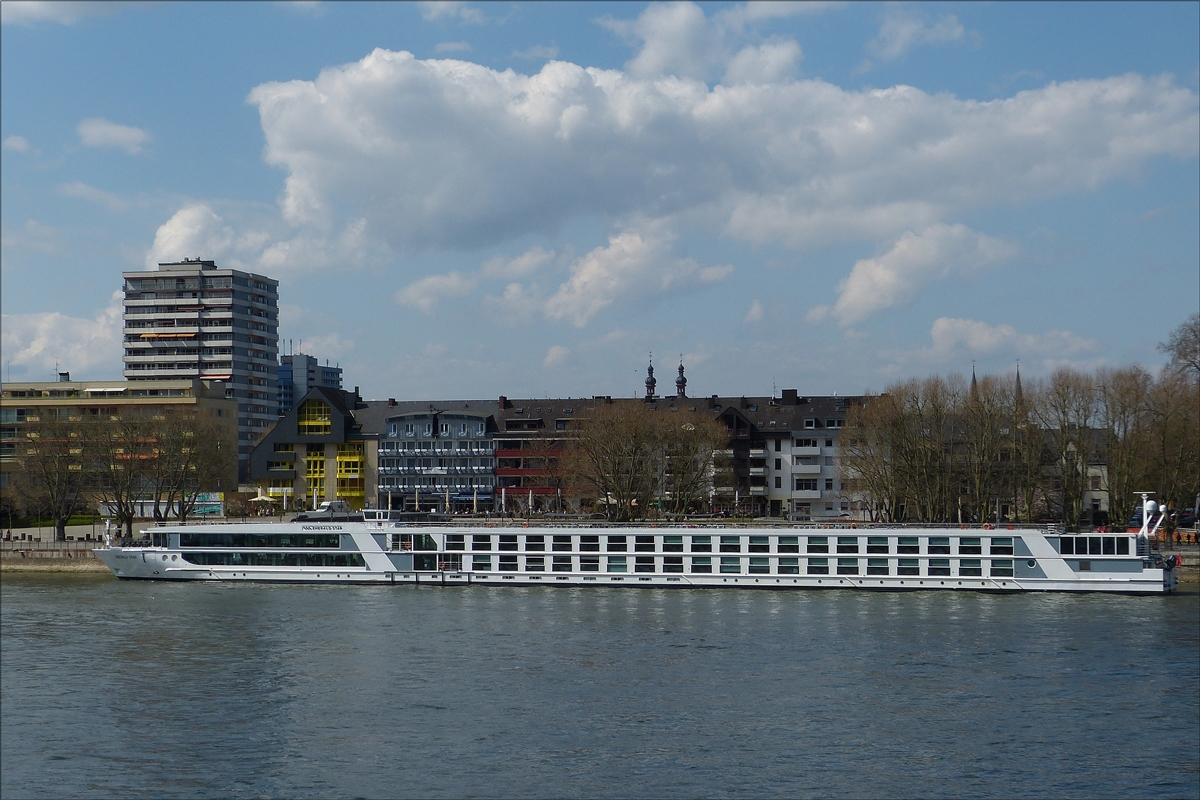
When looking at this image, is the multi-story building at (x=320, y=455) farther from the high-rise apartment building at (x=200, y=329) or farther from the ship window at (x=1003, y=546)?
the ship window at (x=1003, y=546)

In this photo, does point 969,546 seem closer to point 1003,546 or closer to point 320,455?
point 1003,546

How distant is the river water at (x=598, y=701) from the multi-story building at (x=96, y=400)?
59.8 m

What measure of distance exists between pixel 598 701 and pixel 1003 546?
34011mm

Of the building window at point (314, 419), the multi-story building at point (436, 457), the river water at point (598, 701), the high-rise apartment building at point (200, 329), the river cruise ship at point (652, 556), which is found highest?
the high-rise apartment building at point (200, 329)

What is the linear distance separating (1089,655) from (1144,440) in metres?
39.7

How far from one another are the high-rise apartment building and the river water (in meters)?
110

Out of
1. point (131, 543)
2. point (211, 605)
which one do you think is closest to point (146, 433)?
point (131, 543)

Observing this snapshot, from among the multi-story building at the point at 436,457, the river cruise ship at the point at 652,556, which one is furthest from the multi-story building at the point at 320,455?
the river cruise ship at the point at 652,556

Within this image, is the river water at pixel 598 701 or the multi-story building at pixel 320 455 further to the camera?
the multi-story building at pixel 320 455

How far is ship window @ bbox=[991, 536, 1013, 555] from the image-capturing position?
6388cm

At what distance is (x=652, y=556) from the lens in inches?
2643

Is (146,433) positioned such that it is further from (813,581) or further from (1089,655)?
(1089,655)

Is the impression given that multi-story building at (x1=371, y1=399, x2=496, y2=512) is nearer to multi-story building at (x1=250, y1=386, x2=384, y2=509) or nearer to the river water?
multi-story building at (x1=250, y1=386, x2=384, y2=509)

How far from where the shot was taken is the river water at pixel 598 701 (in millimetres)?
28422
